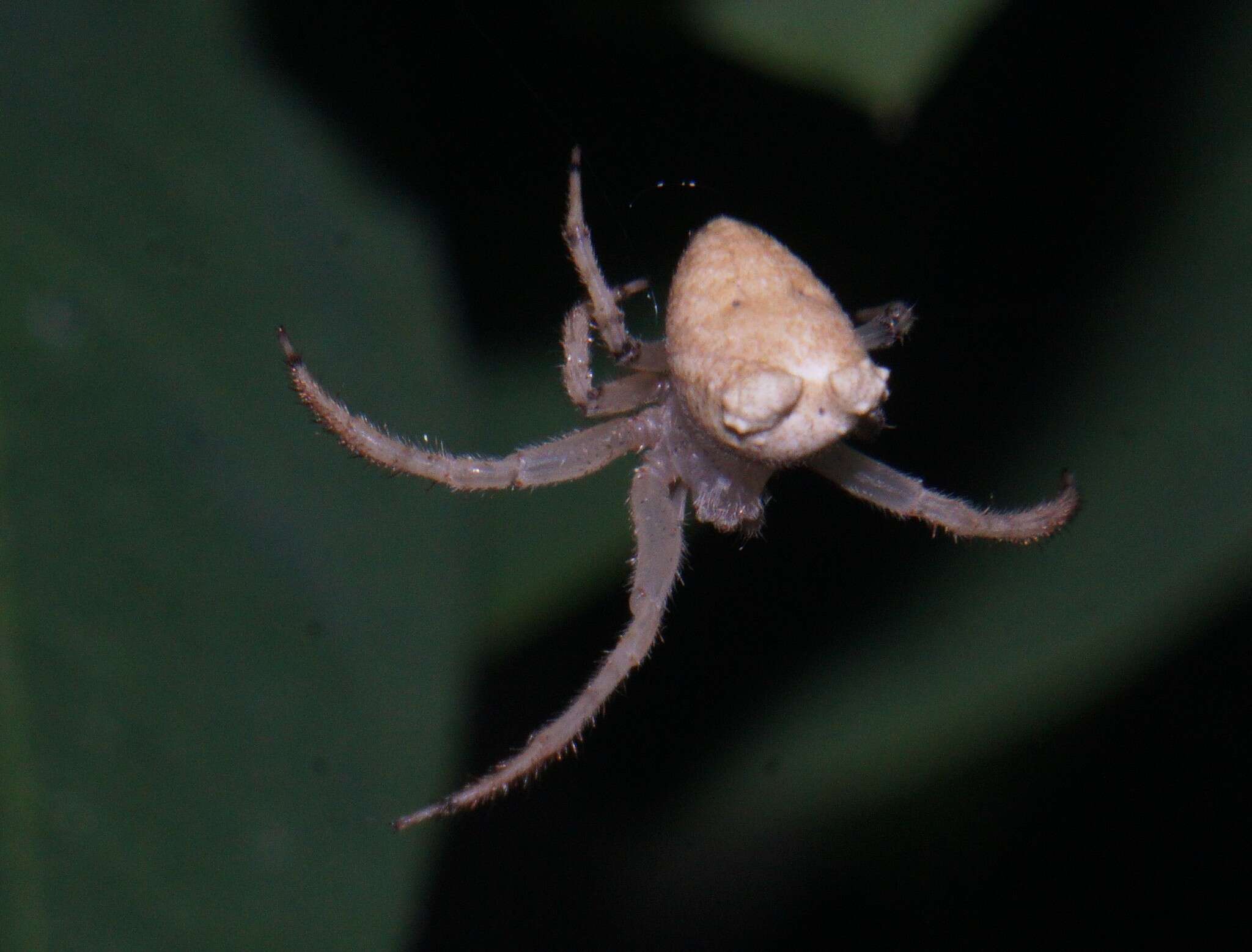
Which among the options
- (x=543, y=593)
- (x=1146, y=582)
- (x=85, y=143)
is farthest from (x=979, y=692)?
(x=85, y=143)

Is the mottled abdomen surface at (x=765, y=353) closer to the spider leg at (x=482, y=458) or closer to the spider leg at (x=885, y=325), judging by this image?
the spider leg at (x=885, y=325)

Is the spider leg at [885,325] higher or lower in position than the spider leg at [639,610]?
higher

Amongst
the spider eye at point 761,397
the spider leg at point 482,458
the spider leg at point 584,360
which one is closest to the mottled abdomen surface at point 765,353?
the spider eye at point 761,397

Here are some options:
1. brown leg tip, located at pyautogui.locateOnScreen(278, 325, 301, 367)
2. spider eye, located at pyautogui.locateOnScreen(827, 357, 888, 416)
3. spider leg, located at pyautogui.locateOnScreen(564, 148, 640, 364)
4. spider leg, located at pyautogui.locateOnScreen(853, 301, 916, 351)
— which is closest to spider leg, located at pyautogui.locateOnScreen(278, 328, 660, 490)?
brown leg tip, located at pyautogui.locateOnScreen(278, 325, 301, 367)

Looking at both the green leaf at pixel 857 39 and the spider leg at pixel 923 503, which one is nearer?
the green leaf at pixel 857 39

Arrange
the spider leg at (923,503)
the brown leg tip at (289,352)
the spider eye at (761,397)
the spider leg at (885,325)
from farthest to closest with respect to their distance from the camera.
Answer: the spider leg at (923,503), the spider leg at (885,325), the brown leg tip at (289,352), the spider eye at (761,397)

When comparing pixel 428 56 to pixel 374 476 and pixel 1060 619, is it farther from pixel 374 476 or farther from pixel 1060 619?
pixel 1060 619

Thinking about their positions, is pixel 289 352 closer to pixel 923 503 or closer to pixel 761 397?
pixel 761 397

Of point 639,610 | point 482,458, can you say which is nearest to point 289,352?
point 482,458
